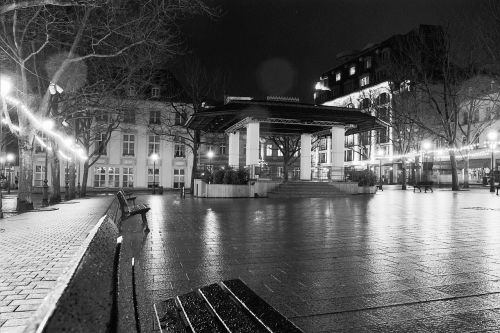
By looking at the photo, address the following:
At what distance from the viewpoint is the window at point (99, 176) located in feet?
178

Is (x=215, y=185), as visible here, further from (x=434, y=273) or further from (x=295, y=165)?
(x=295, y=165)

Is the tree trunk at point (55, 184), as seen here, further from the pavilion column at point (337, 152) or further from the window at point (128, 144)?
the window at point (128, 144)

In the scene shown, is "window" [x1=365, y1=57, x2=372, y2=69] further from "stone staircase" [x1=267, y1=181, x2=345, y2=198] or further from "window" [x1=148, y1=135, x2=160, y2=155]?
"stone staircase" [x1=267, y1=181, x2=345, y2=198]

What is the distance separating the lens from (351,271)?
5281 mm

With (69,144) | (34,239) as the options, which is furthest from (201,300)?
(69,144)

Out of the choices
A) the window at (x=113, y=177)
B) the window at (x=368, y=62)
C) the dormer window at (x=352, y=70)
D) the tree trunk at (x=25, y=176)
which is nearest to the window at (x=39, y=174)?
the window at (x=113, y=177)

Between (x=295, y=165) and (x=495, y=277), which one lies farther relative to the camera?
(x=295, y=165)

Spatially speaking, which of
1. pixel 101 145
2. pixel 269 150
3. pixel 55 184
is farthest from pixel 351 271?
pixel 269 150

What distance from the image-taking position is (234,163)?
3362cm

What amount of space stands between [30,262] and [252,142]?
23127 millimetres

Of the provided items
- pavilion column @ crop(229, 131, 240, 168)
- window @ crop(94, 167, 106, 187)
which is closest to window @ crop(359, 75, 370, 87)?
pavilion column @ crop(229, 131, 240, 168)

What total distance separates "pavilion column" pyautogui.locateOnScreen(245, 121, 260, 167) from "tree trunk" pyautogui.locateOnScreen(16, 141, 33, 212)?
14.8m

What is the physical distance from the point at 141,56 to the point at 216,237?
1547cm

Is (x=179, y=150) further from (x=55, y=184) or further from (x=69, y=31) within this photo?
(x=69, y=31)
